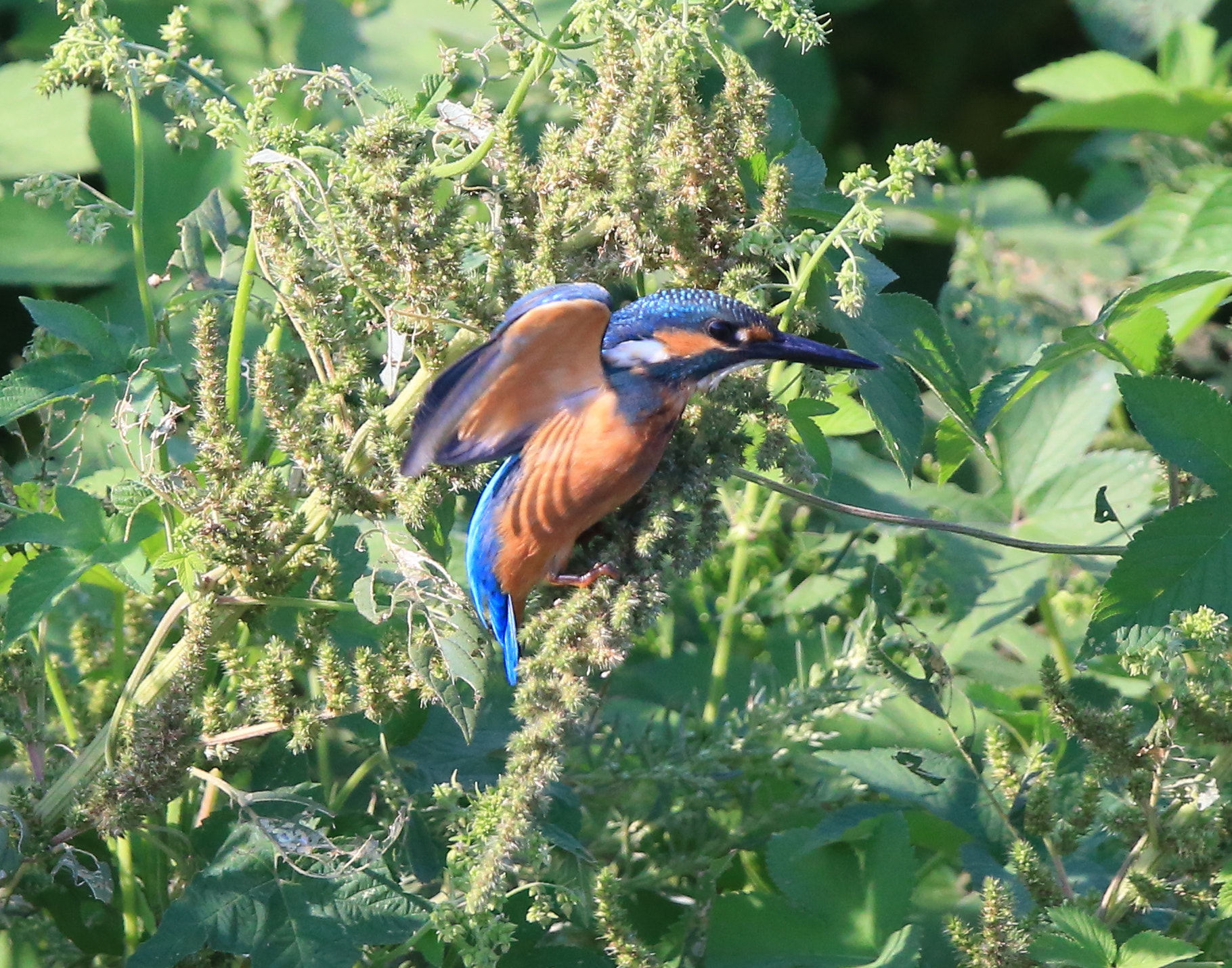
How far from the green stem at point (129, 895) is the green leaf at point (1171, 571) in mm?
985

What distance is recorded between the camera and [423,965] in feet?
4.94

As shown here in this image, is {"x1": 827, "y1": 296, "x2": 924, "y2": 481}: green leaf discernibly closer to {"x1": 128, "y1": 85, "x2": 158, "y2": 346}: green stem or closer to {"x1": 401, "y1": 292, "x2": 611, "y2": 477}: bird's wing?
{"x1": 401, "y1": 292, "x2": 611, "y2": 477}: bird's wing

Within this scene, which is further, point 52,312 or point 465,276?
point 52,312

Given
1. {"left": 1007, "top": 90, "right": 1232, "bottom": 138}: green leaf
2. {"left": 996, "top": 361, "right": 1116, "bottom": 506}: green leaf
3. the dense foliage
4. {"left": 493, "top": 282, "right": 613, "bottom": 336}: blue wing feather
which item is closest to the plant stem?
the dense foliage

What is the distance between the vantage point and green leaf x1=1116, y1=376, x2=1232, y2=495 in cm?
138

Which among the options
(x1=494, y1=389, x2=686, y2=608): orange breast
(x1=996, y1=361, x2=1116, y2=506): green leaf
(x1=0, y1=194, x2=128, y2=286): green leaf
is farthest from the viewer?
(x1=0, y1=194, x2=128, y2=286): green leaf

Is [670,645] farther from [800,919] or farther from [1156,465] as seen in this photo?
[1156,465]

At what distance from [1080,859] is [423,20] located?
2.26 meters

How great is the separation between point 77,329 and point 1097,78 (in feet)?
7.69

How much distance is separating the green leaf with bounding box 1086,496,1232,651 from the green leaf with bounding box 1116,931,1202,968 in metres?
0.27

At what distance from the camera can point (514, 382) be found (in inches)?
52.0

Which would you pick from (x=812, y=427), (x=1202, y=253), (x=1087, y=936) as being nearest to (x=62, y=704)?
(x=812, y=427)

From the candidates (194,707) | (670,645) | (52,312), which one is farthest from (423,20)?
(194,707)

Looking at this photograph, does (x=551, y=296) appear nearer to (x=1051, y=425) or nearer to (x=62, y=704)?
(x=62, y=704)
